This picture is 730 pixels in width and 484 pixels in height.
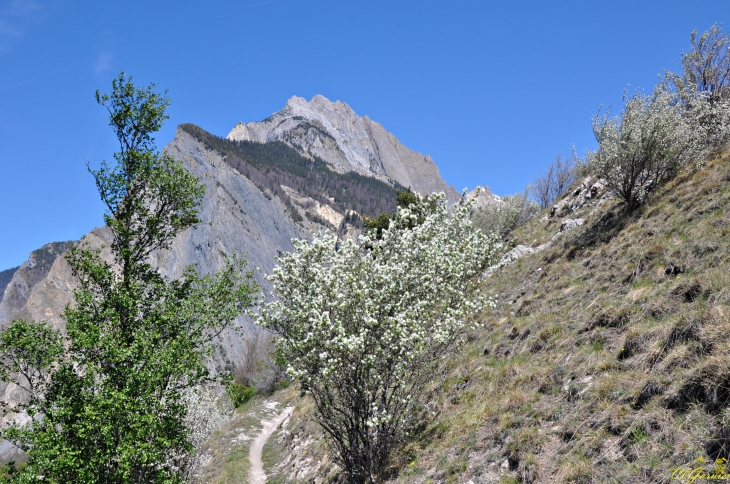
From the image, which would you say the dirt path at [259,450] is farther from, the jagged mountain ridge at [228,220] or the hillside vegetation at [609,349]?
the jagged mountain ridge at [228,220]

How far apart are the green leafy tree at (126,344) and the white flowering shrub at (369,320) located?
145 inches

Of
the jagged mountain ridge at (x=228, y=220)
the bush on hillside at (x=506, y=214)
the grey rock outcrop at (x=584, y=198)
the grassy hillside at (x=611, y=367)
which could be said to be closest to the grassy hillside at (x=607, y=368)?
the grassy hillside at (x=611, y=367)

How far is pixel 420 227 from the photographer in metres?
10.5

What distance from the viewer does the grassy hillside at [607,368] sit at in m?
6.11

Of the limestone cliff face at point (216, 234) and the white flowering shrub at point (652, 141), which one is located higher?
the limestone cliff face at point (216, 234)

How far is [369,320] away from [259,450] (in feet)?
68.8

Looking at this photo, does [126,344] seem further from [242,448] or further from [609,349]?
[242,448]

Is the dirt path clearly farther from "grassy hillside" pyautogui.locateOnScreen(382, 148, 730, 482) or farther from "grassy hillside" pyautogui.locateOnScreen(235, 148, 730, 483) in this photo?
"grassy hillside" pyautogui.locateOnScreen(382, 148, 730, 482)

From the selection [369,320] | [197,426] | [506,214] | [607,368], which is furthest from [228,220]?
[607,368]

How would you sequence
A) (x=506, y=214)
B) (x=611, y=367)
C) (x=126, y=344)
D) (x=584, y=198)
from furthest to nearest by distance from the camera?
(x=506, y=214) → (x=584, y=198) → (x=126, y=344) → (x=611, y=367)

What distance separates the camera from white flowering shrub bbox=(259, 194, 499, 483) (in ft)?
28.7

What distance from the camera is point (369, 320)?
829 centimetres

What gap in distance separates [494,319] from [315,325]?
9.21 metres

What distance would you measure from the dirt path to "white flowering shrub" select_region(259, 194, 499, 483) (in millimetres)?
11513
